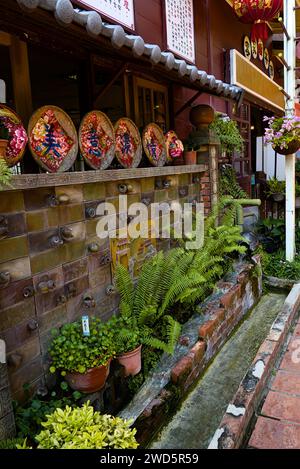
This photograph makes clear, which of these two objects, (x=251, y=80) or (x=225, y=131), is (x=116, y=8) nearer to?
(x=225, y=131)

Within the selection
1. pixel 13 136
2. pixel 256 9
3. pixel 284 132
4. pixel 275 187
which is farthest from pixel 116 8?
pixel 275 187

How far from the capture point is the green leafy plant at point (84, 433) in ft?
8.06

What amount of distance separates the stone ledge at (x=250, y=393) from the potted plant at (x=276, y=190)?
479cm

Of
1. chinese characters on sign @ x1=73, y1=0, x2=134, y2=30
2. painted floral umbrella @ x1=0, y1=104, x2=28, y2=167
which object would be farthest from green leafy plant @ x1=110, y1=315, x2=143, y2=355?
chinese characters on sign @ x1=73, y1=0, x2=134, y2=30

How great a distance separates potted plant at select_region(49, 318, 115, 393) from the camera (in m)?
3.21

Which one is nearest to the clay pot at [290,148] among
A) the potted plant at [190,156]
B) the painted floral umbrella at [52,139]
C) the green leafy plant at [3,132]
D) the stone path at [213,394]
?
the potted plant at [190,156]

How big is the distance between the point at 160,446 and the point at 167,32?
603 centimetres

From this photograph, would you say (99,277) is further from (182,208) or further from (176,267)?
(182,208)

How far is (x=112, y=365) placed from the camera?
12.1 ft

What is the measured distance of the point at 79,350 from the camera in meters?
3.27

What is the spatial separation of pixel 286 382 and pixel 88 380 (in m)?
2.04

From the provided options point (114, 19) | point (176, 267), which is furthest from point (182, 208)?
point (114, 19)

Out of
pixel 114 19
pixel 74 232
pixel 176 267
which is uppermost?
pixel 114 19
